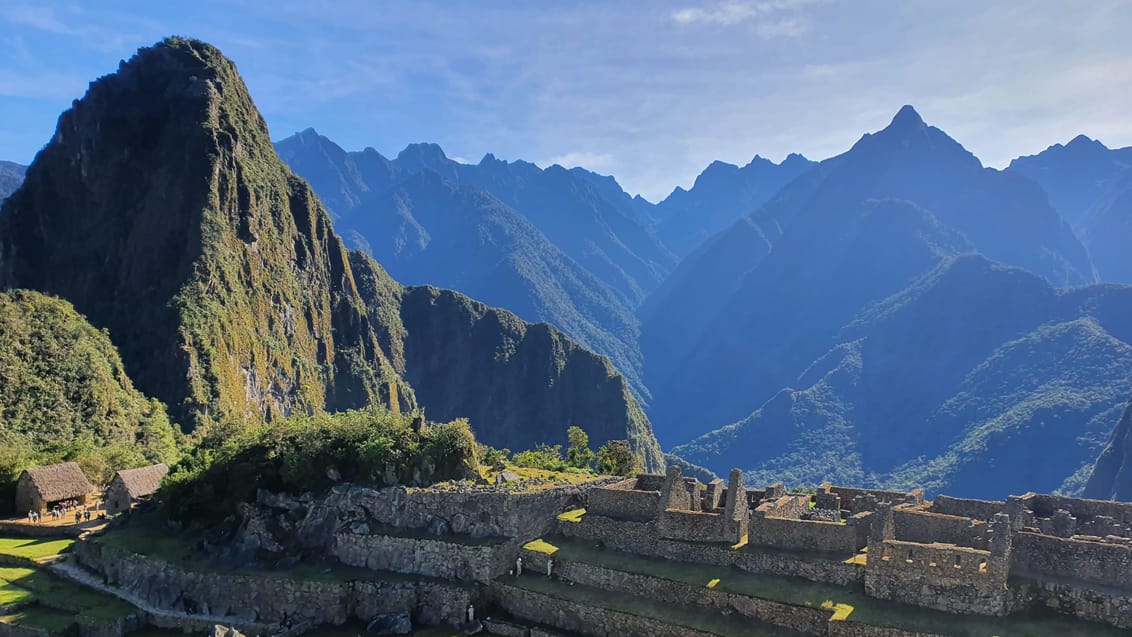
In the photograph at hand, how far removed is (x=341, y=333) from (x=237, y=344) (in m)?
40.8

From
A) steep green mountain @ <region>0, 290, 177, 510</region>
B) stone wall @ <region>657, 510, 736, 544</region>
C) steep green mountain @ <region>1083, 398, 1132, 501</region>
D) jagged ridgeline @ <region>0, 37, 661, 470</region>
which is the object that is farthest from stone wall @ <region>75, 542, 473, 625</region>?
steep green mountain @ <region>1083, 398, 1132, 501</region>

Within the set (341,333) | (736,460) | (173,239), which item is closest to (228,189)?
(173,239)

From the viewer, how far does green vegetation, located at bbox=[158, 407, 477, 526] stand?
3681 cm

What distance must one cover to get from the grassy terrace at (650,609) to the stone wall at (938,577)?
11.0ft

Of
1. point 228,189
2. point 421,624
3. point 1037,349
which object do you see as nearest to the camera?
point 421,624

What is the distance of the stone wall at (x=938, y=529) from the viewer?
86.6 ft

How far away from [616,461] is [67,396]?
54.6 metres

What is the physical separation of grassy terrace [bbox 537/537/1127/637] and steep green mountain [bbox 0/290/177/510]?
145ft

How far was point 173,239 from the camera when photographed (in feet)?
382

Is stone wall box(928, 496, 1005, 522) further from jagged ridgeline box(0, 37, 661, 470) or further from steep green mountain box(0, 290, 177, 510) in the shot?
jagged ridgeline box(0, 37, 661, 470)

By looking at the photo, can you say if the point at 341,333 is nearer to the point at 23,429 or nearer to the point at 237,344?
the point at 237,344

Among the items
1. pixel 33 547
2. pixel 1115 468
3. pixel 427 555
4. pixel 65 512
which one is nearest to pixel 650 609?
pixel 427 555

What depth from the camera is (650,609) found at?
2741 centimetres

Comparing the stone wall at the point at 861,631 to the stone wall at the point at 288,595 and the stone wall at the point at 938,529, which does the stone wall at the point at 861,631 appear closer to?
the stone wall at the point at 938,529
